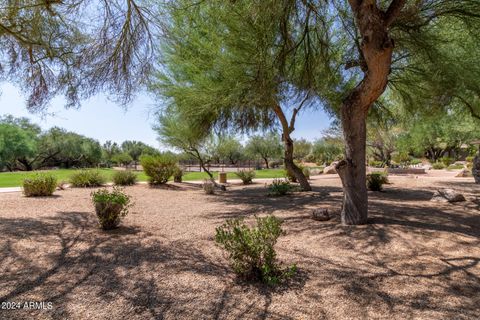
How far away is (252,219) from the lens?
747cm

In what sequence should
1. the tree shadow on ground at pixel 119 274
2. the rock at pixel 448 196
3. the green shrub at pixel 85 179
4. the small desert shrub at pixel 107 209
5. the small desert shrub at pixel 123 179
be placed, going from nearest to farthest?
the tree shadow on ground at pixel 119 274
the small desert shrub at pixel 107 209
the rock at pixel 448 196
the green shrub at pixel 85 179
the small desert shrub at pixel 123 179

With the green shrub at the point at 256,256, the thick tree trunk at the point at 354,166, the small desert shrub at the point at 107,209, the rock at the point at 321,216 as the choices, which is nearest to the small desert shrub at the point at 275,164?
the rock at the point at 321,216

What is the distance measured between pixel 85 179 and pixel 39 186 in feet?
12.9

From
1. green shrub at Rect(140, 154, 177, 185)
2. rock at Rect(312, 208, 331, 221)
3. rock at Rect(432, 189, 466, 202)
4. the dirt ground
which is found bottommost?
the dirt ground

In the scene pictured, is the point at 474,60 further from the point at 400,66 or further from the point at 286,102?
the point at 286,102

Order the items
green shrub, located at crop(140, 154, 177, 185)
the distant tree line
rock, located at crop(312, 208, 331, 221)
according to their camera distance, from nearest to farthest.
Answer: rock, located at crop(312, 208, 331, 221), green shrub, located at crop(140, 154, 177, 185), the distant tree line

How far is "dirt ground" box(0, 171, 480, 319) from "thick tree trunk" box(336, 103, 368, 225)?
387 mm

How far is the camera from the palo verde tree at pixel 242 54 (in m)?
6.79

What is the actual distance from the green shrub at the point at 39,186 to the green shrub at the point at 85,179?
3244 millimetres

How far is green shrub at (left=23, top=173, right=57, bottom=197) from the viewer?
1105cm

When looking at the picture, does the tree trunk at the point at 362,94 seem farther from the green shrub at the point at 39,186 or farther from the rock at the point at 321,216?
the green shrub at the point at 39,186

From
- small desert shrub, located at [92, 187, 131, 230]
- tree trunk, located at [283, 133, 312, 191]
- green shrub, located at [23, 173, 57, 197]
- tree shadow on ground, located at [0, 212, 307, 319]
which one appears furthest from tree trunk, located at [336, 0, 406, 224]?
green shrub, located at [23, 173, 57, 197]

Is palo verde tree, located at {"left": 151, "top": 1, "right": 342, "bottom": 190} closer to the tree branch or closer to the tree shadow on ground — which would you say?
the tree branch

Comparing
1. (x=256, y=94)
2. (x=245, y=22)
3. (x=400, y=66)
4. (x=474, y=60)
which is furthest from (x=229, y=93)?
(x=474, y=60)
